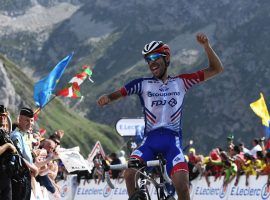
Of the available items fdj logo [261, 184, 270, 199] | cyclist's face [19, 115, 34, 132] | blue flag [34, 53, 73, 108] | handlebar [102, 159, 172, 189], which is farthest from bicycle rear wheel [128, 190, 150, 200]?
fdj logo [261, 184, 270, 199]

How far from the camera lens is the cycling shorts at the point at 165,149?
883 cm

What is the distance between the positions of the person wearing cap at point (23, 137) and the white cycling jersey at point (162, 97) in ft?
5.63

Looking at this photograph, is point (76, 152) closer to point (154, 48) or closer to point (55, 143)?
point (55, 143)

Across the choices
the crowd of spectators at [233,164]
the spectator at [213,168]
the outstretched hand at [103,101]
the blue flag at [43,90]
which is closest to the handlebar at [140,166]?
the outstretched hand at [103,101]

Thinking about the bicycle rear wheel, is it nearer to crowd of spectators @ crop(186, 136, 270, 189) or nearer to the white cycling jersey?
the white cycling jersey

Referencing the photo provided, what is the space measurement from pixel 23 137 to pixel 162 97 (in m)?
2.20

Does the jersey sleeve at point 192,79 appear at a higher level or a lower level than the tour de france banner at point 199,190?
higher

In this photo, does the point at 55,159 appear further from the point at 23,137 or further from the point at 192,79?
the point at 192,79

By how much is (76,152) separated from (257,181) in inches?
248

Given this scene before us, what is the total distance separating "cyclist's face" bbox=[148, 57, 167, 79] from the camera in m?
9.13

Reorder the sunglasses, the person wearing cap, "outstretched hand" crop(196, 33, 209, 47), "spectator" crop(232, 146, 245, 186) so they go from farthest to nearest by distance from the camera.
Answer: "spectator" crop(232, 146, 245, 186) < the person wearing cap < "outstretched hand" crop(196, 33, 209, 47) < the sunglasses

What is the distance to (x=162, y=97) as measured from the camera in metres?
9.27

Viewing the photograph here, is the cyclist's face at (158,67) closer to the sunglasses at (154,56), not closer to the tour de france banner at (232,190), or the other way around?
the sunglasses at (154,56)

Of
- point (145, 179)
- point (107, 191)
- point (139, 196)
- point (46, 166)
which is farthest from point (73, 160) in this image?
point (107, 191)
